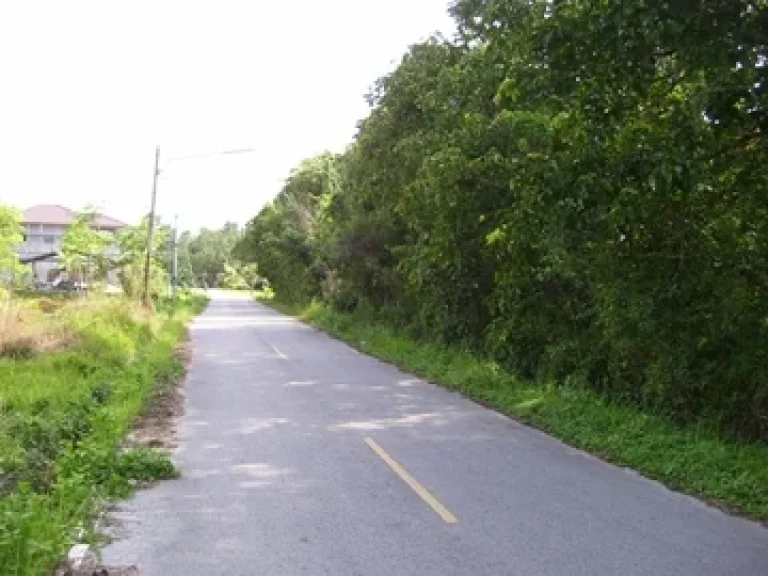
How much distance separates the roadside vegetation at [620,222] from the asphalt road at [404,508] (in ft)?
3.65

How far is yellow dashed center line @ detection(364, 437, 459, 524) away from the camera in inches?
298

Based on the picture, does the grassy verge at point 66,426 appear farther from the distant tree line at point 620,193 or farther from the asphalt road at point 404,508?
the distant tree line at point 620,193

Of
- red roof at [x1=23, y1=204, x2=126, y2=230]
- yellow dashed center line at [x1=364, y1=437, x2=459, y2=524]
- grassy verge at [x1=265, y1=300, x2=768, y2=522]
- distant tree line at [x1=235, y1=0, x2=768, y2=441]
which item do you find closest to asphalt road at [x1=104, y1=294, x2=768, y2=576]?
yellow dashed center line at [x1=364, y1=437, x2=459, y2=524]

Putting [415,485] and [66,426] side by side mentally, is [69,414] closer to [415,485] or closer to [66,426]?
[66,426]

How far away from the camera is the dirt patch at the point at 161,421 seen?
10.8 metres

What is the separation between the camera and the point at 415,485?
877cm

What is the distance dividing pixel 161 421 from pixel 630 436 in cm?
651

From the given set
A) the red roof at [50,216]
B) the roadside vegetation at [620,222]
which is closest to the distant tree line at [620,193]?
the roadside vegetation at [620,222]

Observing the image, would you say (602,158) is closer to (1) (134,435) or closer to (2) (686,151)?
(2) (686,151)

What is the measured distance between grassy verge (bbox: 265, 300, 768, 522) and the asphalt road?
40 centimetres

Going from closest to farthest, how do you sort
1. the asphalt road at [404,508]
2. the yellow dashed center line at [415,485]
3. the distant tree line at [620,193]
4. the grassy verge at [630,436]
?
1. the asphalt road at [404,508]
2. the yellow dashed center line at [415,485]
3. the distant tree line at [620,193]
4. the grassy verge at [630,436]

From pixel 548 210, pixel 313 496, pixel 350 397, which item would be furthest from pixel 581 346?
pixel 313 496

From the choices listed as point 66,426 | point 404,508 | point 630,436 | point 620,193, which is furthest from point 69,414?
point 620,193

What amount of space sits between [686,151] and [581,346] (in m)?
7.56
